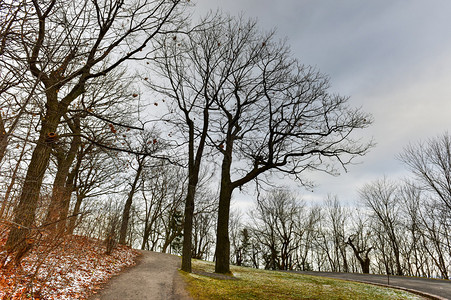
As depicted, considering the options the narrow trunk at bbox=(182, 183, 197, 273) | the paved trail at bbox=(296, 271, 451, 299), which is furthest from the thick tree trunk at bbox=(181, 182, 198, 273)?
the paved trail at bbox=(296, 271, 451, 299)

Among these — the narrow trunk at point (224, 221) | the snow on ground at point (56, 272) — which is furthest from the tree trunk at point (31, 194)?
the narrow trunk at point (224, 221)

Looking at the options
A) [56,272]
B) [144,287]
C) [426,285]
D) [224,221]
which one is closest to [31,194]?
[56,272]

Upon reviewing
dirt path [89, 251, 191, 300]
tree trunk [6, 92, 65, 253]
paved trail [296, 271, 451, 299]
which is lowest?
paved trail [296, 271, 451, 299]

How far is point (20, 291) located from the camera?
Answer: 452cm

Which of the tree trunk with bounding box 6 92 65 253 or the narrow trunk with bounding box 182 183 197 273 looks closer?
the tree trunk with bounding box 6 92 65 253

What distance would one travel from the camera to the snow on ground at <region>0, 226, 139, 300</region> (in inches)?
183

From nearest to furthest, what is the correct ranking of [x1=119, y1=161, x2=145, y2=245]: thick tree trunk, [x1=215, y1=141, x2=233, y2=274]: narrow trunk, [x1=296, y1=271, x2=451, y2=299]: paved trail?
[x1=296, y1=271, x2=451, y2=299]: paved trail, [x1=215, y1=141, x2=233, y2=274]: narrow trunk, [x1=119, y1=161, x2=145, y2=245]: thick tree trunk

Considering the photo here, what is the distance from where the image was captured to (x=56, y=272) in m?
6.09

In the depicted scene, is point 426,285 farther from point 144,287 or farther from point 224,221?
point 144,287

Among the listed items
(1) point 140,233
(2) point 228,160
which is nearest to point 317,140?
(2) point 228,160

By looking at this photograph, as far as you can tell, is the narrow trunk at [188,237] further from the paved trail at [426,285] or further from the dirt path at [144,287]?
the paved trail at [426,285]

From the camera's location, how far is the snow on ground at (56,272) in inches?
183

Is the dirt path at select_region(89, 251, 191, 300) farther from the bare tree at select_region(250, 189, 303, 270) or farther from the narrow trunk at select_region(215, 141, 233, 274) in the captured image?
the bare tree at select_region(250, 189, 303, 270)

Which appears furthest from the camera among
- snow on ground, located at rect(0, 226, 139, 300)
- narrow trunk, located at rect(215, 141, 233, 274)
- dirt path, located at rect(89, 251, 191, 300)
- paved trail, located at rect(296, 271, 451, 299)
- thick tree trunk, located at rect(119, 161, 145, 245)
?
thick tree trunk, located at rect(119, 161, 145, 245)
